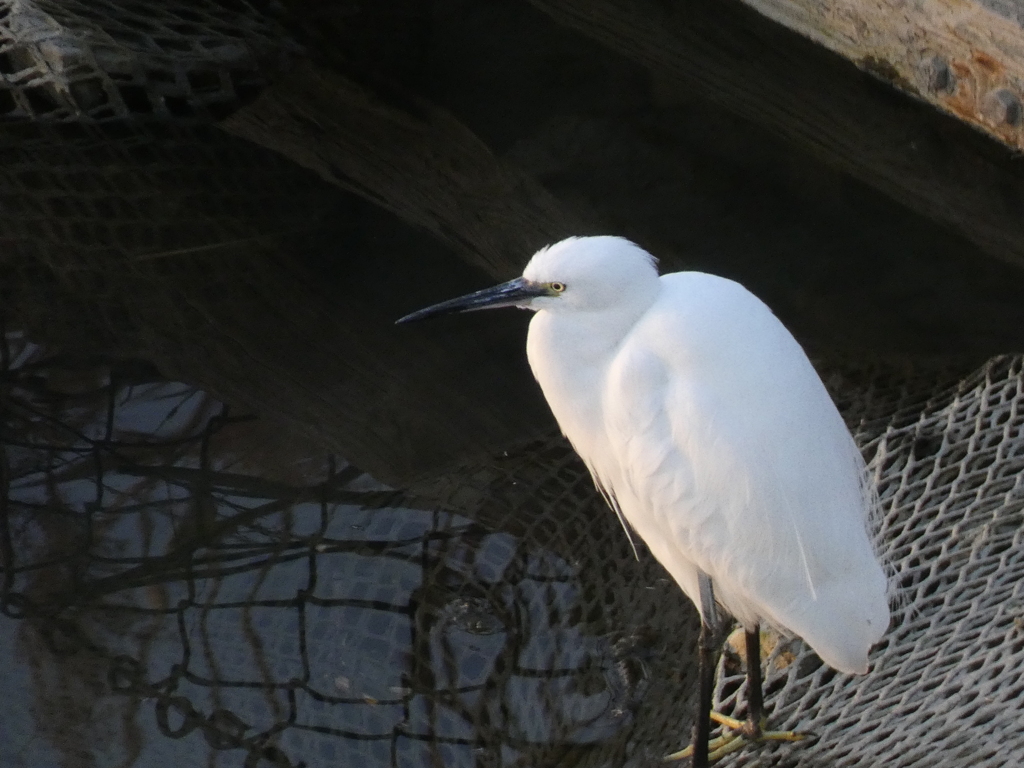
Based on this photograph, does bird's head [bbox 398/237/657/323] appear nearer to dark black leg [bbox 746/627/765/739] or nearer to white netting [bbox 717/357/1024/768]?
dark black leg [bbox 746/627/765/739]

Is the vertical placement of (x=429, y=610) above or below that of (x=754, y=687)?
below

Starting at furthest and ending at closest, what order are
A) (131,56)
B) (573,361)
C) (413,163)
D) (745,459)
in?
(413,163)
(131,56)
(573,361)
(745,459)

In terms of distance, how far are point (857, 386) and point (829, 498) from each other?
0.87m

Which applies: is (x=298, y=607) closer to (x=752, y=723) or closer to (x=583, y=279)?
(x=752, y=723)

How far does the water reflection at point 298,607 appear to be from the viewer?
5.57 ft

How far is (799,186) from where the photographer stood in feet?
9.16

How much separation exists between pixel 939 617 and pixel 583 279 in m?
0.74

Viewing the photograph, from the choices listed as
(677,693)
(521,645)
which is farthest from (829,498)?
(521,645)

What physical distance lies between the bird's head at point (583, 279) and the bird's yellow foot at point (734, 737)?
603 mm

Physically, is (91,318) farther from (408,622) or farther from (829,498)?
(829,498)

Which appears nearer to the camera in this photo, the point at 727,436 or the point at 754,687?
the point at 727,436

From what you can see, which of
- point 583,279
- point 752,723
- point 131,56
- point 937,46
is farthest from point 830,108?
point 131,56

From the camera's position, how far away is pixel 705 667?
142cm

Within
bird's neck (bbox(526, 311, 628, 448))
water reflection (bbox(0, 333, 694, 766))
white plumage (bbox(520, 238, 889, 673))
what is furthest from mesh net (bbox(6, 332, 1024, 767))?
bird's neck (bbox(526, 311, 628, 448))
